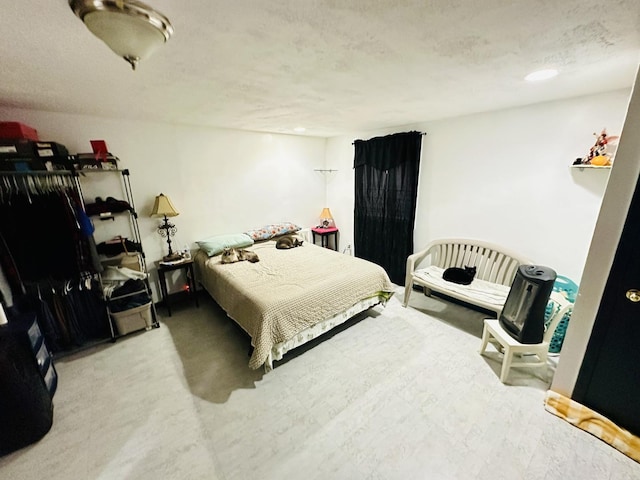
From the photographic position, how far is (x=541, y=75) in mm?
1669

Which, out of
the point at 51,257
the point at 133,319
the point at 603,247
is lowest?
the point at 133,319

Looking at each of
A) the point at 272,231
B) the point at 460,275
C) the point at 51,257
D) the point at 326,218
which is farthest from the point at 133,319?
the point at 460,275

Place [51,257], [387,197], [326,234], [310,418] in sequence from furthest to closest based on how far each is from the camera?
[326,234] → [387,197] → [51,257] → [310,418]

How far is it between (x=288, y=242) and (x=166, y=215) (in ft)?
5.30

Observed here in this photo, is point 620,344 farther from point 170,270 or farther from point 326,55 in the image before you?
point 170,270

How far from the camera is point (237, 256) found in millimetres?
3197

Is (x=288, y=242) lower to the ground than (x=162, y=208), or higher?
lower

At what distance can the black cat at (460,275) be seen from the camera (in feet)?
9.21

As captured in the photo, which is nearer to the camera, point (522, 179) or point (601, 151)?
point (601, 151)

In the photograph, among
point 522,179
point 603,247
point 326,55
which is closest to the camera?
point 326,55

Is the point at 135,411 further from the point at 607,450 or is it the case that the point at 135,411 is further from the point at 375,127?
the point at 375,127

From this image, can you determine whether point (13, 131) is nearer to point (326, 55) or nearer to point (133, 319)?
point (133, 319)

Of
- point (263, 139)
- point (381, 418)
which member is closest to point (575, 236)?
point (381, 418)

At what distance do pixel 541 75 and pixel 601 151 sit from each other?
1.02 m
